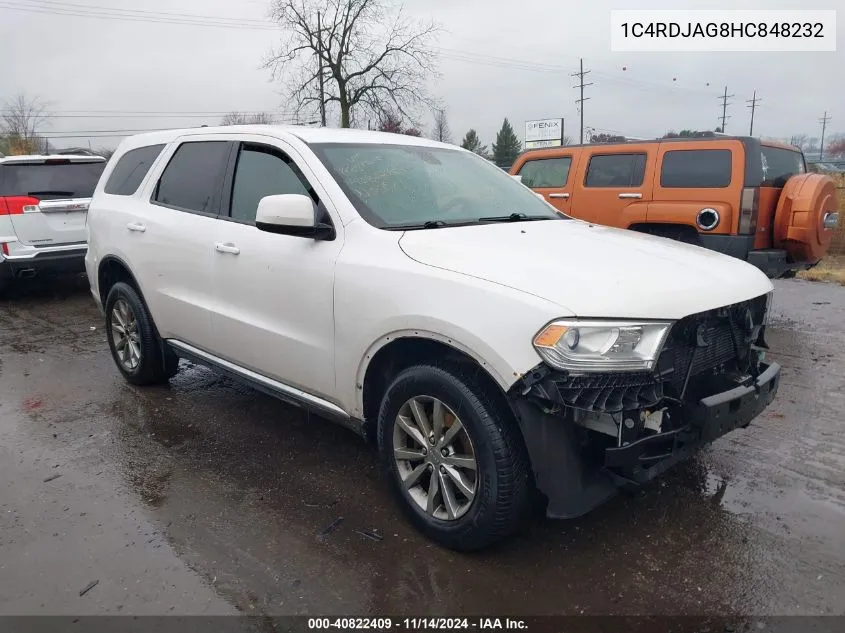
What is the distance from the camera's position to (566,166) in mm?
8570

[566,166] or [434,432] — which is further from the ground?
[566,166]

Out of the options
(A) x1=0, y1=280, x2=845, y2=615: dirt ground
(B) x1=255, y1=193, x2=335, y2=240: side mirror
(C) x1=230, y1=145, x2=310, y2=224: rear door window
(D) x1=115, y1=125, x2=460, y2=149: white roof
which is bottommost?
(A) x1=0, y1=280, x2=845, y2=615: dirt ground

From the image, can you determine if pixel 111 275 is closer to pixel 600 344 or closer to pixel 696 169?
pixel 600 344

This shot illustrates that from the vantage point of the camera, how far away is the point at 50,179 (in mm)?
8242

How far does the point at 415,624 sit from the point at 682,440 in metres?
1.26

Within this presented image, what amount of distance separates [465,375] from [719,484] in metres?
1.72

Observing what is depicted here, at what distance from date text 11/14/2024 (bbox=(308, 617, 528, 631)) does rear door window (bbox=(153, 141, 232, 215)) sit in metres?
2.55

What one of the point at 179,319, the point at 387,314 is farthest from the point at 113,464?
the point at 387,314

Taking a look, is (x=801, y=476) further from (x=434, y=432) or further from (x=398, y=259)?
(x=398, y=259)

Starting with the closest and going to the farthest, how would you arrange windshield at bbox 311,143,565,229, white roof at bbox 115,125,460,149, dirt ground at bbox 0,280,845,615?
dirt ground at bbox 0,280,845,615, windshield at bbox 311,143,565,229, white roof at bbox 115,125,460,149

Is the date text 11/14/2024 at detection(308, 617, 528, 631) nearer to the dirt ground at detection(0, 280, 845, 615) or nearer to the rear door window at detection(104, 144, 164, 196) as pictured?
the dirt ground at detection(0, 280, 845, 615)

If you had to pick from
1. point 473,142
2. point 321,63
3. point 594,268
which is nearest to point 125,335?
point 594,268

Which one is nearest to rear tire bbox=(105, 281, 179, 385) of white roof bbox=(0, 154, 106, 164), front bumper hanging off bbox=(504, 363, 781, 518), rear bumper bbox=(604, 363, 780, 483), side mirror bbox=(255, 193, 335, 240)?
side mirror bbox=(255, 193, 335, 240)

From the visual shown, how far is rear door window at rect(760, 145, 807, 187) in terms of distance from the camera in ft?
22.9
